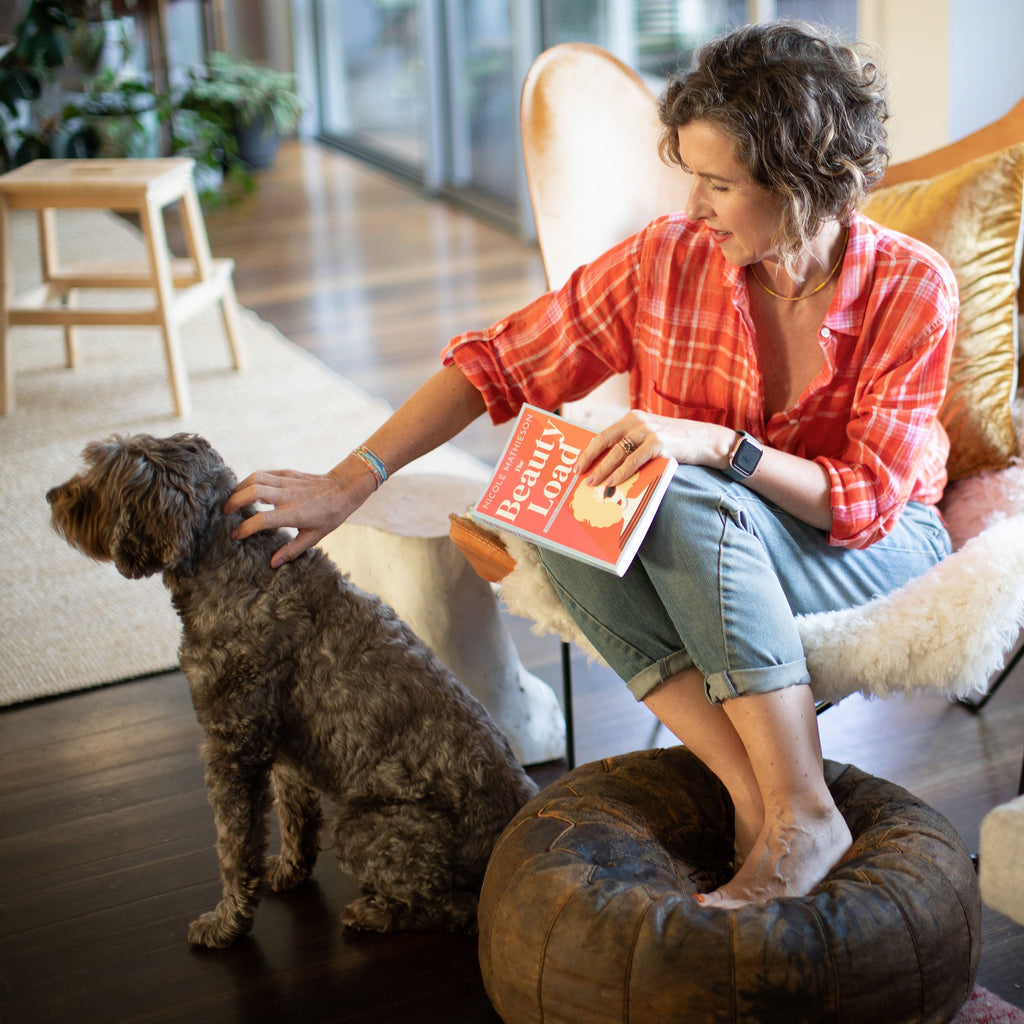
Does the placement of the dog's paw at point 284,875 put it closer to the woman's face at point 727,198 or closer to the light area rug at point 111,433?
the light area rug at point 111,433

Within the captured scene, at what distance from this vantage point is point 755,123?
161cm

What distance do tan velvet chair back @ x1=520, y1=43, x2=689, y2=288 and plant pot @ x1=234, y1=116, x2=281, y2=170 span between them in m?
5.15

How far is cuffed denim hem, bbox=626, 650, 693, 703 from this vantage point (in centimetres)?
163

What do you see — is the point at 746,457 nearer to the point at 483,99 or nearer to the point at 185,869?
the point at 185,869

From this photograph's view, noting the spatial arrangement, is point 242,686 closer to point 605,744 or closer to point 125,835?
point 125,835

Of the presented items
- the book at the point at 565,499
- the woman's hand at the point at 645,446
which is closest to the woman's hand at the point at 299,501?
the book at the point at 565,499

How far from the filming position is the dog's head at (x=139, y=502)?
1577mm

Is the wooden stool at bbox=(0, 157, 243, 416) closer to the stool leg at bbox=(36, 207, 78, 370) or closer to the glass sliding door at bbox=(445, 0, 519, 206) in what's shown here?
the stool leg at bbox=(36, 207, 78, 370)

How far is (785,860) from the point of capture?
4.85ft

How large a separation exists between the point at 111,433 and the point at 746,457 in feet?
7.02

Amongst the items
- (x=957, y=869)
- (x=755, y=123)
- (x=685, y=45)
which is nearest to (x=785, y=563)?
(x=957, y=869)

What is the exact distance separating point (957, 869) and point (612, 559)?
1.82 ft

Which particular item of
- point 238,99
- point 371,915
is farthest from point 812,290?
point 238,99

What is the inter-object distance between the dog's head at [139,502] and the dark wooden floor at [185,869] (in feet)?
2.03
